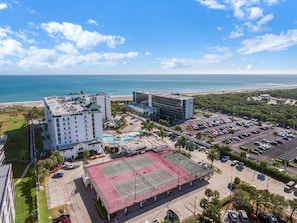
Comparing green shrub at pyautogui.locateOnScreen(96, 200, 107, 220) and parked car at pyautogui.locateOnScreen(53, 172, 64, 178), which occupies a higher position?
parked car at pyautogui.locateOnScreen(53, 172, 64, 178)

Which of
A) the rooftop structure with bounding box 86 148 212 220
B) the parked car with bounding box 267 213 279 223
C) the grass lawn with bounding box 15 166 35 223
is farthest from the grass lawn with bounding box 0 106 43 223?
the parked car with bounding box 267 213 279 223

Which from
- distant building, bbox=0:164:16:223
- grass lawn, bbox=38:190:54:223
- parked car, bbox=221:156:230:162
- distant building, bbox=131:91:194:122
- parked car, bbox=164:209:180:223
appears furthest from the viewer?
distant building, bbox=131:91:194:122

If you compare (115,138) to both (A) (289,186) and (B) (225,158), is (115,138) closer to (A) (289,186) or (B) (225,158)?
(B) (225,158)

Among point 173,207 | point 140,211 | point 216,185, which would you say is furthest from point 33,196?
point 216,185

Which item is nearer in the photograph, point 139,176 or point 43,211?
point 43,211

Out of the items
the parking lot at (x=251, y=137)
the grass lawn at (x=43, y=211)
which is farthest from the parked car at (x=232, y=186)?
the grass lawn at (x=43, y=211)

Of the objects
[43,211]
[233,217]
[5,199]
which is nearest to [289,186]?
[233,217]

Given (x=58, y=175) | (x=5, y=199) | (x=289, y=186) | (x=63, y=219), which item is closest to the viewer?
(x=5, y=199)

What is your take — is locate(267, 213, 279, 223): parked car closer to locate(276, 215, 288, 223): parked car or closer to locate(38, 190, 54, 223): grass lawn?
locate(276, 215, 288, 223): parked car
